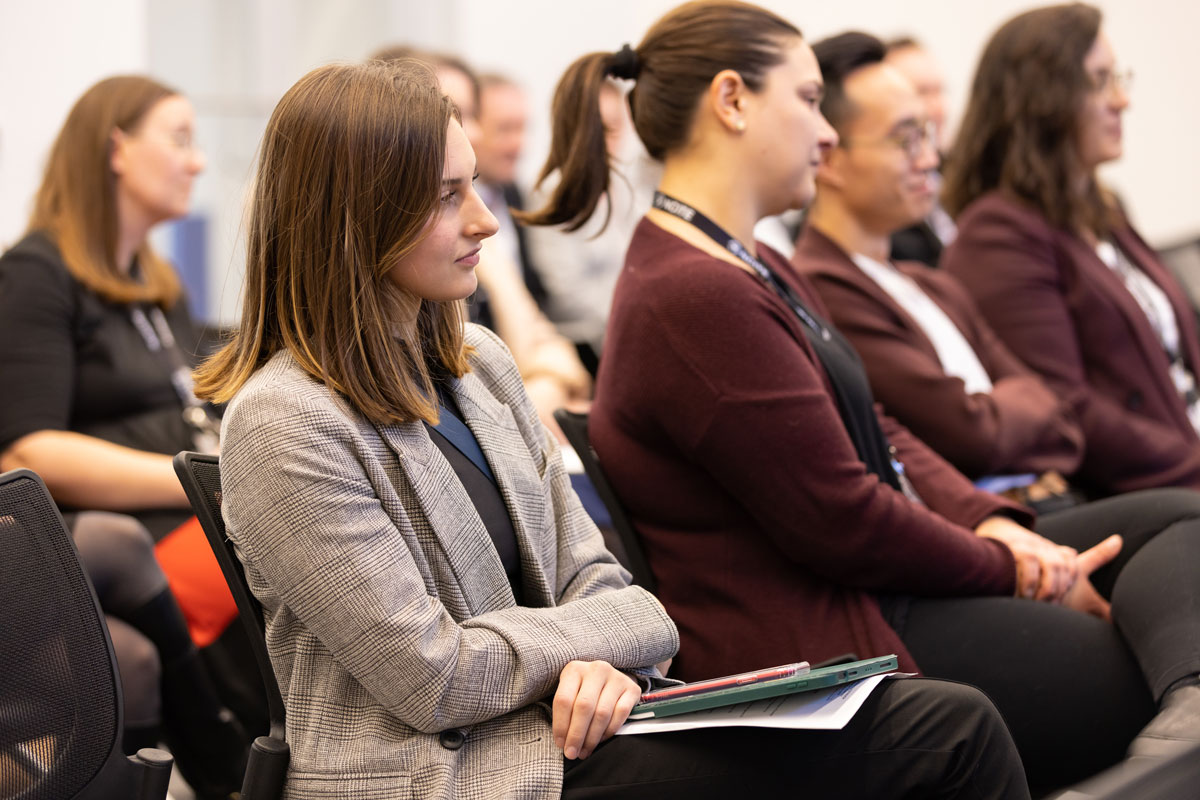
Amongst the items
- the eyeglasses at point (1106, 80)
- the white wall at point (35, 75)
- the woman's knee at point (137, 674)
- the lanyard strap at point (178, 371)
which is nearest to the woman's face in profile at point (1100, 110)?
the eyeglasses at point (1106, 80)

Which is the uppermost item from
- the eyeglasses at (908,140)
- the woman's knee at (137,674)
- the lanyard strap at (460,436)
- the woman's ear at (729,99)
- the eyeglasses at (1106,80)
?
the woman's ear at (729,99)

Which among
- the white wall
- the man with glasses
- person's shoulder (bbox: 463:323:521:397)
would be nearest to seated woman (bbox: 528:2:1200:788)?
person's shoulder (bbox: 463:323:521:397)

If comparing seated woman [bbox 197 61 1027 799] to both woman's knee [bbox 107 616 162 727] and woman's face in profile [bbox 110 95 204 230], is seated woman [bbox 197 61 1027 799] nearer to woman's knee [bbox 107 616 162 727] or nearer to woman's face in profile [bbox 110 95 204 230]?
woman's knee [bbox 107 616 162 727]

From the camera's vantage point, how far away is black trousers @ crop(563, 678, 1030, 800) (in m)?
1.20

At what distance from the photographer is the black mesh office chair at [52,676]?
112cm

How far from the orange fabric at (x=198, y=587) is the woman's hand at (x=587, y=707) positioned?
3.41ft

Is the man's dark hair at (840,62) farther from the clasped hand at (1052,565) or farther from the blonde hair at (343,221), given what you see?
the blonde hair at (343,221)

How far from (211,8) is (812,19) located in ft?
8.59

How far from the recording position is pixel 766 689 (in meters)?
1.09

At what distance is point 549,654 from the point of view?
3.99ft

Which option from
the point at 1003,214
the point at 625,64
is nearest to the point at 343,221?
the point at 625,64

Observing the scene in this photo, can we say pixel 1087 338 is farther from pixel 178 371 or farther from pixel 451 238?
pixel 178 371

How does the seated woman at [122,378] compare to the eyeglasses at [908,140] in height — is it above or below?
below

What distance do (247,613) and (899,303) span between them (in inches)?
59.1
